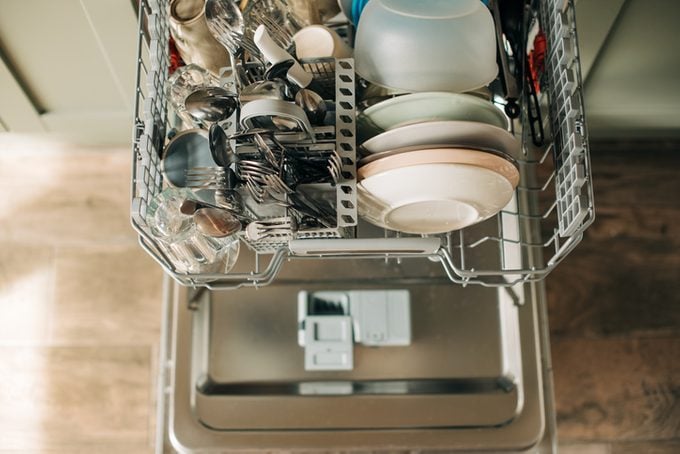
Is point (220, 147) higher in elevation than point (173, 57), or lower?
lower

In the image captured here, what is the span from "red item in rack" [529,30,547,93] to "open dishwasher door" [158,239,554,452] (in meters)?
0.39

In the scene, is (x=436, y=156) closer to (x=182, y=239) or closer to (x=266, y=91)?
(x=266, y=91)

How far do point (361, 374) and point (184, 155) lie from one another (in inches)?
20.0

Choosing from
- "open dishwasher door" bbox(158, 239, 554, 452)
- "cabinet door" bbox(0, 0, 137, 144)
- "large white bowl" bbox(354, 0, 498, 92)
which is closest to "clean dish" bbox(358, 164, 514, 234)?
"large white bowl" bbox(354, 0, 498, 92)

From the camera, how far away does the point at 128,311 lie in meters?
1.21

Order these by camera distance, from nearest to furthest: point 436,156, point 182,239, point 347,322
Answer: point 436,156, point 182,239, point 347,322

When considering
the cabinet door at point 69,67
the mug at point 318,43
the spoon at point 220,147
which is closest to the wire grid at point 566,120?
the mug at point 318,43

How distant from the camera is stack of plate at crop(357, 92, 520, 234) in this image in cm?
62

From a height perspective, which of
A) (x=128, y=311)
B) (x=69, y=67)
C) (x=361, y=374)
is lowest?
(x=361, y=374)

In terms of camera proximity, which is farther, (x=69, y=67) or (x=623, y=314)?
(x=623, y=314)

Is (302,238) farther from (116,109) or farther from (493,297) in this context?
(116,109)

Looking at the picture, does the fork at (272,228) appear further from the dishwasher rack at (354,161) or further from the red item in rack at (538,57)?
the red item in rack at (538,57)

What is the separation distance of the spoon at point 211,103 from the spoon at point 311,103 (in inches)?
3.4

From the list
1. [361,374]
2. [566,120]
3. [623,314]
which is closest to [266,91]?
[566,120]
